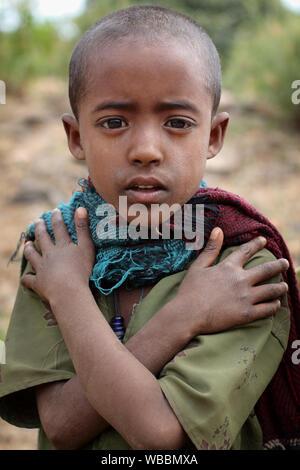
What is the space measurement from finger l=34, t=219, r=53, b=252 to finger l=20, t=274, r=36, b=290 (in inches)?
3.5

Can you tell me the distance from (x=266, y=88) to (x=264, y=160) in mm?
1205

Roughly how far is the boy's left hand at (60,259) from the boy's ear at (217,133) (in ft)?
1.41

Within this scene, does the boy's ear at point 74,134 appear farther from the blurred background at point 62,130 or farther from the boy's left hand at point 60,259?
the blurred background at point 62,130

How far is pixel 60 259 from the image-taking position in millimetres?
1530

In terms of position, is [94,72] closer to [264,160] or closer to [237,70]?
[264,160]

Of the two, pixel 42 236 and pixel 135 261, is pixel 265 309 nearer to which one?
pixel 135 261

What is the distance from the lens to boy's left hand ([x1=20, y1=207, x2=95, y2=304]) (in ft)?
4.82

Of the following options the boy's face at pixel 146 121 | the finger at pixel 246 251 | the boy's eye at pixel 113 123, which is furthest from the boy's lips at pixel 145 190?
the finger at pixel 246 251

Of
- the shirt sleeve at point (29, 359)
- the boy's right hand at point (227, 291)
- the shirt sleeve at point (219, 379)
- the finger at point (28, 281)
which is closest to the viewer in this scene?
the shirt sleeve at point (219, 379)

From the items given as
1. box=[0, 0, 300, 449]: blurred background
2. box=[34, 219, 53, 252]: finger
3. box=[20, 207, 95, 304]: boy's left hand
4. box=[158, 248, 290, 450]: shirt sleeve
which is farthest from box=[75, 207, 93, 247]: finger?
box=[0, 0, 300, 449]: blurred background

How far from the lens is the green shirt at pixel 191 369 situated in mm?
1231

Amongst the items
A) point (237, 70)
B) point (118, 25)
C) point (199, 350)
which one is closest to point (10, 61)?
point (237, 70)

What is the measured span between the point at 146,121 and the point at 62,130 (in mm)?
4684

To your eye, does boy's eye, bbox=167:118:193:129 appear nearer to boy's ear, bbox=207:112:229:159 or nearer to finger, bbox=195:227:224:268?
boy's ear, bbox=207:112:229:159
